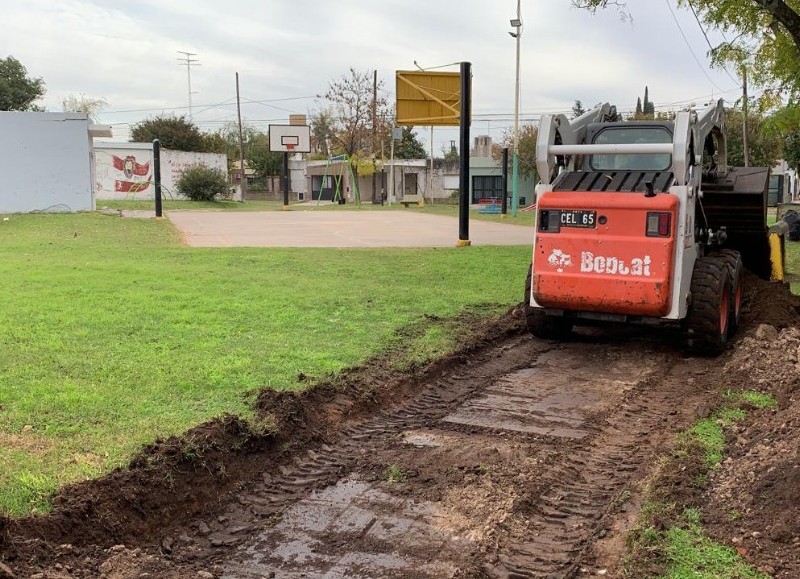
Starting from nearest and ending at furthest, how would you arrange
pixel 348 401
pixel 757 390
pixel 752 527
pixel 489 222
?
1. pixel 752 527
2. pixel 348 401
3. pixel 757 390
4. pixel 489 222

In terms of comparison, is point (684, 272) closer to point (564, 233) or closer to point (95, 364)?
point (564, 233)

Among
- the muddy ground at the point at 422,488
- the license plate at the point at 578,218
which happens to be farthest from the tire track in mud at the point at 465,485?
the license plate at the point at 578,218

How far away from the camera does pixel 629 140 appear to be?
8.67 m

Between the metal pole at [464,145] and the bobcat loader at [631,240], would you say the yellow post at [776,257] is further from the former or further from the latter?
the metal pole at [464,145]

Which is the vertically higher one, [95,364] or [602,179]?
[602,179]

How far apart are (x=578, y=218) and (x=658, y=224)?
734 mm

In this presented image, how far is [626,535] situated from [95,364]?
4482mm

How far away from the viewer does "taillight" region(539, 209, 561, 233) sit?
24.5 feet

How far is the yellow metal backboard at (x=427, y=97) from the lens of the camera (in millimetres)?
19891

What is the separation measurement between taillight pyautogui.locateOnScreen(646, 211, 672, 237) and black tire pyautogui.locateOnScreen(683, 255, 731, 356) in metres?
0.85

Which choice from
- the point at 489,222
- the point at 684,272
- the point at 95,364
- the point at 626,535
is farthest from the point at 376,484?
the point at 489,222

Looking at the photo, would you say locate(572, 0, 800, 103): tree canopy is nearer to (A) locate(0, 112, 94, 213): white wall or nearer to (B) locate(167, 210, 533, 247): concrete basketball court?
(B) locate(167, 210, 533, 247): concrete basketball court

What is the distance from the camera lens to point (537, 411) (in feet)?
19.7

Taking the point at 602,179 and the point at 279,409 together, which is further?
the point at 602,179
